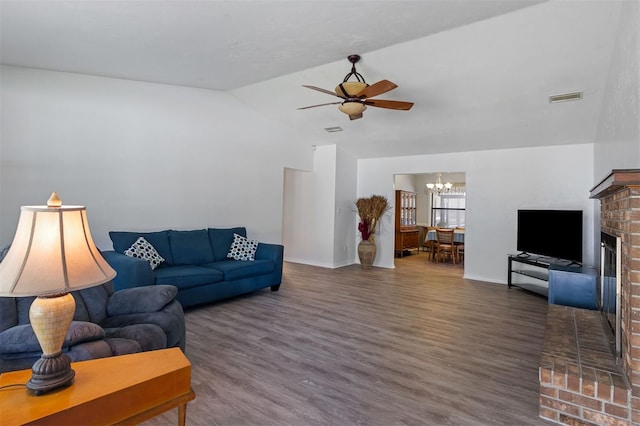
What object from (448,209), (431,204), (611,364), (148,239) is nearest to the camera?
(611,364)

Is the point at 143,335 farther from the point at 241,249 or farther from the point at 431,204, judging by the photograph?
the point at 431,204

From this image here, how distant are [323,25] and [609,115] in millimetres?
3278

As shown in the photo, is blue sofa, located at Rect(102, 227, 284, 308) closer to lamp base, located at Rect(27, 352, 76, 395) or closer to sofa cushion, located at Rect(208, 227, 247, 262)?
sofa cushion, located at Rect(208, 227, 247, 262)

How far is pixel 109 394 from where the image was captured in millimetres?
1321

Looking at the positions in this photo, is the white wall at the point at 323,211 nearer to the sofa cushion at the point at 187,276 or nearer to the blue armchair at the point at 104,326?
the sofa cushion at the point at 187,276

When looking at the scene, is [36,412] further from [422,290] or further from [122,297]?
[422,290]

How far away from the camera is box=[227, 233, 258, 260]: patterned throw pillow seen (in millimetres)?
5156

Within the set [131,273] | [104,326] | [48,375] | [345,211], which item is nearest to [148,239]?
[131,273]

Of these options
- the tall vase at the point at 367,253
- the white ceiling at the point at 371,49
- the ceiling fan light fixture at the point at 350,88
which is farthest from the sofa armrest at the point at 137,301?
the tall vase at the point at 367,253

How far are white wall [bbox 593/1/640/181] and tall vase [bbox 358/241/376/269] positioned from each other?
4.32m

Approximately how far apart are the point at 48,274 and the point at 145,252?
322cm

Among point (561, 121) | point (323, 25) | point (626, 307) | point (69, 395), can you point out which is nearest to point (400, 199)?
point (561, 121)

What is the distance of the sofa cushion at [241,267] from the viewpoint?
4.52 meters

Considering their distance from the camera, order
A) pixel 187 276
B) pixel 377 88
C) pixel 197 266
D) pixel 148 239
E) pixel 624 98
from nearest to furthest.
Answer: pixel 624 98 < pixel 377 88 < pixel 187 276 < pixel 148 239 < pixel 197 266
